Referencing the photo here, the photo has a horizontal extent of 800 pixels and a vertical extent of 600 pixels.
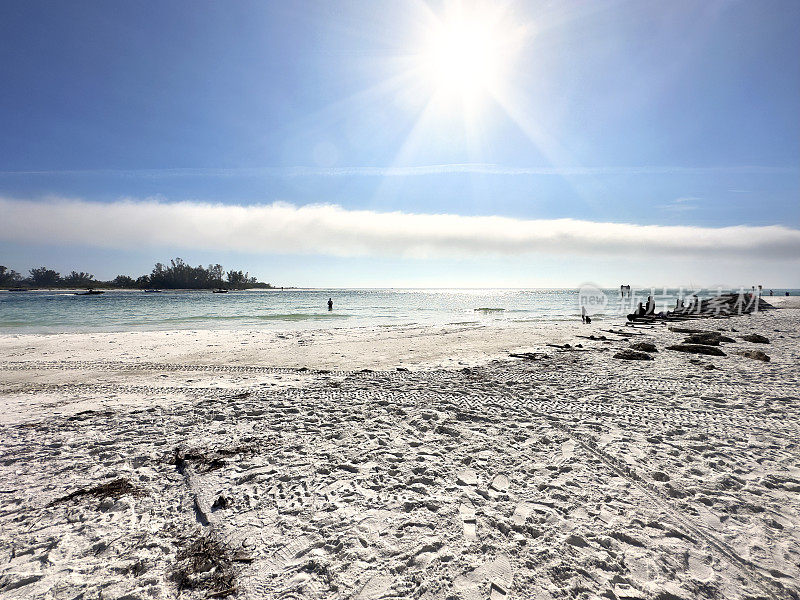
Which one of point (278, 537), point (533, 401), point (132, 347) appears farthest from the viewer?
point (132, 347)

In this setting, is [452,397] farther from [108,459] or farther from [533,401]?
[108,459]

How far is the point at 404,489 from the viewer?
461cm

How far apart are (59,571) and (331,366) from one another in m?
9.41

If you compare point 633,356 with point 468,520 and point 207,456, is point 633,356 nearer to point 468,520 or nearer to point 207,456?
point 468,520

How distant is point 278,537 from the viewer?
375 centimetres

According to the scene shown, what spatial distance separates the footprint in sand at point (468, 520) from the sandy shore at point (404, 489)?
0.02 m

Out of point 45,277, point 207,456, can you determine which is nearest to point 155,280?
point 45,277

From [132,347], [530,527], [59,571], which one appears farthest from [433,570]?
[132,347]

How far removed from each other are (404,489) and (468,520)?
959mm

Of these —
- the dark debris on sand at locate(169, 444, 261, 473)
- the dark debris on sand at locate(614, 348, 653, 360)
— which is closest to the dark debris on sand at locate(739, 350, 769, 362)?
the dark debris on sand at locate(614, 348, 653, 360)

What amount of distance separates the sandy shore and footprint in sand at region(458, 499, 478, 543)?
2 cm

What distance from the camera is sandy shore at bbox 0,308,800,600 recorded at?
3232mm

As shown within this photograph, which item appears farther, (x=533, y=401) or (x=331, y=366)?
(x=331, y=366)

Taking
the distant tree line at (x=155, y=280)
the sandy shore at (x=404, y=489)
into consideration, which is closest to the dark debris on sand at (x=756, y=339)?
the sandy shore at (x=404, y=489)
